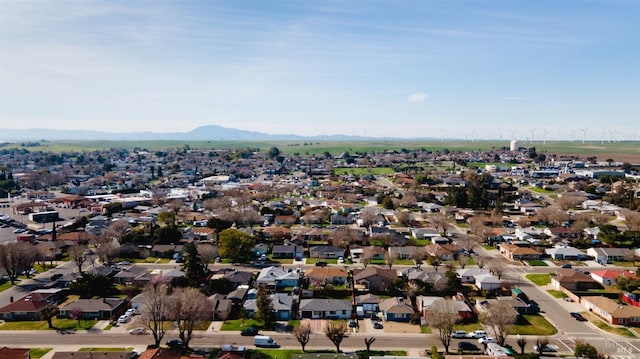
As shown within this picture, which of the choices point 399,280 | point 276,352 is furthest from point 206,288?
point 399,280

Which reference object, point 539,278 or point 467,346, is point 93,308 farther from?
point 539,278

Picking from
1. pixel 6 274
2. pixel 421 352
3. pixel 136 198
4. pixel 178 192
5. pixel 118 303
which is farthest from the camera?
pixel 178 192

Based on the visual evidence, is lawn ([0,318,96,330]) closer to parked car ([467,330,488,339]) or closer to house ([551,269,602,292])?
parked car ([467,330,488,339])

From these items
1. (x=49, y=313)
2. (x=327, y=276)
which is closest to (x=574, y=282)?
(x=327, y=276)

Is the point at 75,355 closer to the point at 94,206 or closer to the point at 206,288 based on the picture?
the point at 206,288

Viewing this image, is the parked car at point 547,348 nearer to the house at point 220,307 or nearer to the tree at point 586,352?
the tree at point 586,352

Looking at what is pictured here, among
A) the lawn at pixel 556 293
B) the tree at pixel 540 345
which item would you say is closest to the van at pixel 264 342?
the tree at pixel 540 345
